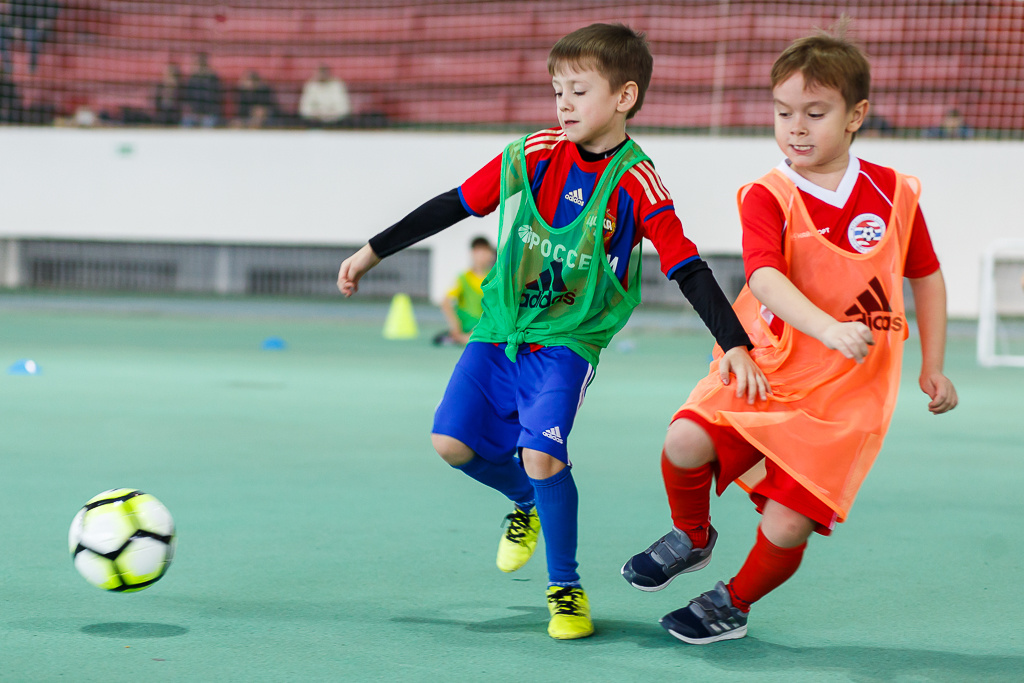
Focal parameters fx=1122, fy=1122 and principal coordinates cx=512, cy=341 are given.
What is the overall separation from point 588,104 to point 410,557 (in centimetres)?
144

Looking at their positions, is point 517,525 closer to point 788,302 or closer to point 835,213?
point 788,302

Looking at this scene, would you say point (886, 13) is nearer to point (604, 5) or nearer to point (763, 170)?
point (763, 170)

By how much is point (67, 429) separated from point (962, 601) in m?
4.23

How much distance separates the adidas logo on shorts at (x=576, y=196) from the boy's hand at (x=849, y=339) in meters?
0.78

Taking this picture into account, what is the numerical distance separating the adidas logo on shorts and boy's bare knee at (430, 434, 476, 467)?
27.1 inches

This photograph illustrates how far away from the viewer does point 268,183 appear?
15.5 meters

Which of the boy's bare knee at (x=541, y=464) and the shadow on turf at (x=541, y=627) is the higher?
the boy's bare knee at (x=541, y=464)

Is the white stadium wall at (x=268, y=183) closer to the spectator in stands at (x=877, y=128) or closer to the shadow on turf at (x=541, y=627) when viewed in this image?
the spectator in stands at (x=877, y=128)

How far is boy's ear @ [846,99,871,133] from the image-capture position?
2584 millimetres

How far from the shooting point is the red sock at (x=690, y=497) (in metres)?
2.67

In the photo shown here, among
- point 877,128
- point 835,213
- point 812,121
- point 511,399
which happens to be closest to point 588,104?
point 812,121

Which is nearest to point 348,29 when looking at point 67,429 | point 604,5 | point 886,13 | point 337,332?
point 604,5

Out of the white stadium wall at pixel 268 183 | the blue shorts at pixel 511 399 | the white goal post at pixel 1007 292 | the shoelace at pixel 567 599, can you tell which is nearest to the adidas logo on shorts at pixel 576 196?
the blue shorts at pixel 511 399

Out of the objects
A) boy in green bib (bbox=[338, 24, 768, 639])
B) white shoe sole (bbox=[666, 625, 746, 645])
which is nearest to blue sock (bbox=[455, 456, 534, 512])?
boy in green bib (bbox=[338, 24, 768, 639])
